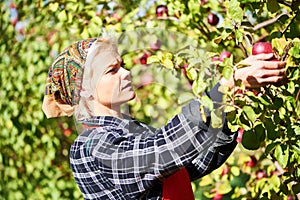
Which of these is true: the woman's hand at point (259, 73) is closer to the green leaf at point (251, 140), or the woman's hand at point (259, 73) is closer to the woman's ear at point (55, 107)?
the green leaf at point (251, 140)

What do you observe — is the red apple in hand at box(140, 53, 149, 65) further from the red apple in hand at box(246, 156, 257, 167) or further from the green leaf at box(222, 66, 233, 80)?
the green leaf at box(222, 66, 233, 80)

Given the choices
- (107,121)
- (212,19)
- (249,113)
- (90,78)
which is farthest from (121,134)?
(212,19)

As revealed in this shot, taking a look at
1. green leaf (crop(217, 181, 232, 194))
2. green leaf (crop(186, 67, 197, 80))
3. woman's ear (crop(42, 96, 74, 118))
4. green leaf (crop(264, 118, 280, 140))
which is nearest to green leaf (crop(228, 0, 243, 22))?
green leaf (crop(186, 67, 197, 80))

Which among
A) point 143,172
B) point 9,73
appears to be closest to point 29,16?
point 9,73

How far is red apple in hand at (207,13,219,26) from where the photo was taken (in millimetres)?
3102

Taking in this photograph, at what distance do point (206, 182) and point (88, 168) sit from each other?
1332mm

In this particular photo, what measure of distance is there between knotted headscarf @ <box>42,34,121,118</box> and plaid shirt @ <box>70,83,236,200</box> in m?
0.09

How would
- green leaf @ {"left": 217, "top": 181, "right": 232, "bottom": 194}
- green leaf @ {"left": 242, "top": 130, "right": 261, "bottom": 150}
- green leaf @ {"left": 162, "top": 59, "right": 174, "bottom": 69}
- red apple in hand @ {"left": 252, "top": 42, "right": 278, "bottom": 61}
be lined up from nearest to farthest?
1. red apple in hand @ {"left": 252, "top": 42, "right": 278, "bottom": 61}
2. green leaf @ {"left": 242, "top": 130, "right": 261, "bottom": 150}
3. green leaf @ {"left": 162, "top": 59, "right": 174, "bottom": 69}
4. green leaf @ {"left": 217, "top": 181, "right": 232, "bottom": 194}

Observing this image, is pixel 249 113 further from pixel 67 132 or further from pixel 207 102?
pixel 67 132

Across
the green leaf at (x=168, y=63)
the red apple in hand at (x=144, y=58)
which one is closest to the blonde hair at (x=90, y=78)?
the green leaf at (x=168, y=63)

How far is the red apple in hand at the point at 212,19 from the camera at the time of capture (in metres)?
3.10

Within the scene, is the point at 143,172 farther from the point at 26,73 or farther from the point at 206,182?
the point at 26,73

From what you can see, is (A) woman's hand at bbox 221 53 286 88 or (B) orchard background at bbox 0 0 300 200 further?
(B) orchard background at bbox 0 0 300 200

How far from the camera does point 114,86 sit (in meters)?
1.73
